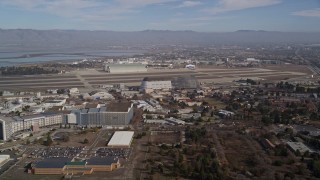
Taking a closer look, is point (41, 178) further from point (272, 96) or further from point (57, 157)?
point (272, 96)

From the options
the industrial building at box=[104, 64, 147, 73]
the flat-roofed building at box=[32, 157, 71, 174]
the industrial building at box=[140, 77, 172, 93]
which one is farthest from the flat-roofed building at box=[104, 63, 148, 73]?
the flat-roofed building at box=[32, 157, 71, 174]

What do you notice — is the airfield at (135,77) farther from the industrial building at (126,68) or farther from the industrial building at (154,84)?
the industrial building at (154,84)

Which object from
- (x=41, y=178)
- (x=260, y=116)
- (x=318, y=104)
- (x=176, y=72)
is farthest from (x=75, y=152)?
(x=176, y=72)

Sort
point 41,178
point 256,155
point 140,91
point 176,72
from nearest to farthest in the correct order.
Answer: point 41,178, point 256,155, point 140,91, point 176,72

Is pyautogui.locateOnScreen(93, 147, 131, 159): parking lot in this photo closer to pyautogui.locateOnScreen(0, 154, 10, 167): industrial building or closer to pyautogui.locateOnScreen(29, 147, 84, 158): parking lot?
pyautogui.locateOnScreen(29, 147, 84, 158): parking lot

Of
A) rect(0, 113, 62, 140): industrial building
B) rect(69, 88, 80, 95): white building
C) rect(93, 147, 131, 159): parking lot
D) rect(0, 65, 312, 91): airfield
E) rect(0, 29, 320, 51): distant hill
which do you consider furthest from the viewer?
rect(0, 29, 320, 51): distant hill

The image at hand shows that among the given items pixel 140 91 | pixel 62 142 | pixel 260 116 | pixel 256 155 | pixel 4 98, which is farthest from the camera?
pixel 140 91
